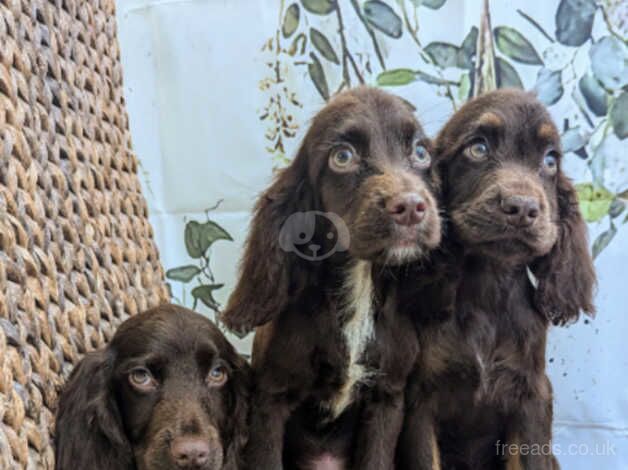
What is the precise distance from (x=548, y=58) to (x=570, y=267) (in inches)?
49.8

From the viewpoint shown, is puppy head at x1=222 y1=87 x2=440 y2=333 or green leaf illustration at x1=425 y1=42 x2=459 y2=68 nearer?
puppy head at x1=222 y1=87 x2=440 y2=333

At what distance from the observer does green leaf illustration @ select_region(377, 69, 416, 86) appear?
A: 3.15 m

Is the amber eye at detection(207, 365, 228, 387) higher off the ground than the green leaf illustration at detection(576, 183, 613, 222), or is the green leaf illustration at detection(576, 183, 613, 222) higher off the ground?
the green leaf illustration at detection(576, 183, 613, 222)

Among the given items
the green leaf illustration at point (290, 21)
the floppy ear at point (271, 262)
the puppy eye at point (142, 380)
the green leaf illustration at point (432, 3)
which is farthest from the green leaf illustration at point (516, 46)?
the puppy eye at point (142, 380)

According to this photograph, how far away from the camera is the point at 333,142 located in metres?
2.01

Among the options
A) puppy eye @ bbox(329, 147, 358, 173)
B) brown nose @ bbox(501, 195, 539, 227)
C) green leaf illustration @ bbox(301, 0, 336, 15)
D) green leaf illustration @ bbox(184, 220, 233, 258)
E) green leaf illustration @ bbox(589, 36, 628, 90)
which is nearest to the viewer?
brown nose @ bbox(501, 195, 539, 227)

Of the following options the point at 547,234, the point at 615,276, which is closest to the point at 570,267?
the point at 547,234

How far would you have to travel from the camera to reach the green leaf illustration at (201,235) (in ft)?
11.2

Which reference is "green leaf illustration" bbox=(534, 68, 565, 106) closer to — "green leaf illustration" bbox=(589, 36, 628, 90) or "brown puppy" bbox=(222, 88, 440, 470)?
"green leaf illustration" bbox=(589, 36, 628, 90)

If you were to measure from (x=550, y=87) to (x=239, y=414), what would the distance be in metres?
1.86

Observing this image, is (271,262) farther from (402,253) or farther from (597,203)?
(597,203)

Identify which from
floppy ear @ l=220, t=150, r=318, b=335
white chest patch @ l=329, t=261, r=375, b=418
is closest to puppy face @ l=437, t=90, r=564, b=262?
white chest patch @ l=329, t=261, r=375, b=418

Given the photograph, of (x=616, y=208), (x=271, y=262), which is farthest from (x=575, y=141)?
(x=271, y=262)

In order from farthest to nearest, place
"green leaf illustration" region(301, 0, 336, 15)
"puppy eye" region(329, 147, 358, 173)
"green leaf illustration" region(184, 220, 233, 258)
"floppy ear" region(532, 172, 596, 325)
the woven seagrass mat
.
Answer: "green leaf illustration" region(184, 220, 233, 258) → "green leaf illustration" region(301, 0, 336, 15) → "floppy ear" region(532, 172, 596, 325) → "puppy eye" region(329, 147, 358, 173) → the woven seagrass mat
